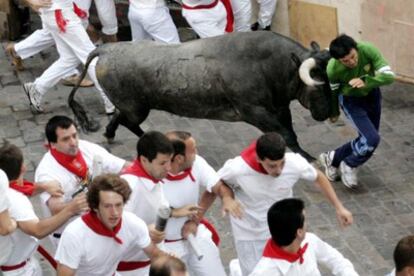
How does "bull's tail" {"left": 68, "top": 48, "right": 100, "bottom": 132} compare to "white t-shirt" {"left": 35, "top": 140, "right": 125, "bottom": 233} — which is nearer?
"white t-shirt" {"left": 35, "top": 140, "right": 125, "bottom": 233}

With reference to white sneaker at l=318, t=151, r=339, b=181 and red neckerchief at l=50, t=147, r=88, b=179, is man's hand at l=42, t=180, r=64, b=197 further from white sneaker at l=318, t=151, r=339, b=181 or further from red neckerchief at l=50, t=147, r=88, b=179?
white sneaker at l=318, t=151, r=339, b=181

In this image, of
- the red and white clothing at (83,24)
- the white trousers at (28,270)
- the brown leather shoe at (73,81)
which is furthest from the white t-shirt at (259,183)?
the brown leather shoe at (73,81)

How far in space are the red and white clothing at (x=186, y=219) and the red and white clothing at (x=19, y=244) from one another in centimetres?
96

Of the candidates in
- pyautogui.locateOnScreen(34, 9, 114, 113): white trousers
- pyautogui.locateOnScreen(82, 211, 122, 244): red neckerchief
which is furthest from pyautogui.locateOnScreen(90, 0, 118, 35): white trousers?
pyautogui.locateOnScreen(82, 211, 122, 244): red neckerchief

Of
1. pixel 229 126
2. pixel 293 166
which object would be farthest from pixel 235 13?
pixel 293 166

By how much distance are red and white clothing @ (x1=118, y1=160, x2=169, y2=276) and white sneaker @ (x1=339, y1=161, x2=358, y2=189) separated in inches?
120

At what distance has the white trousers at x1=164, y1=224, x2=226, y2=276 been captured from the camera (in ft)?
26.4

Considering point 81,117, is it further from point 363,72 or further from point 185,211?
point 185,211

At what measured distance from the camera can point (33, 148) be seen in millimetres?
11477

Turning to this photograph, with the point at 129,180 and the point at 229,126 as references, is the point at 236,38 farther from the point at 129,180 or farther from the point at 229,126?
the point at 129,180

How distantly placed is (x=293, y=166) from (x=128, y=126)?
3614mm

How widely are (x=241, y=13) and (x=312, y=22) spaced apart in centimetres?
92

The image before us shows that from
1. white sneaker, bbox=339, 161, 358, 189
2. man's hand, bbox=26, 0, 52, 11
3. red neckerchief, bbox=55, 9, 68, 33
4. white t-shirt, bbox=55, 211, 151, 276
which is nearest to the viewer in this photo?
white t-shirt, bbox=55, 211, 151, 276

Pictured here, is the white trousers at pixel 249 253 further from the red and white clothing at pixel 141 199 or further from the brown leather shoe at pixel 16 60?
the brown leather shoe at pixel 16 60
